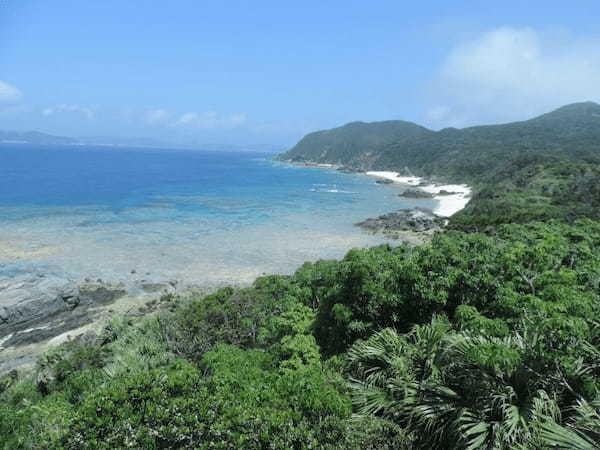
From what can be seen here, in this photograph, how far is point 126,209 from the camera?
171 ft

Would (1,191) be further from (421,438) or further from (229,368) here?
(421,438)

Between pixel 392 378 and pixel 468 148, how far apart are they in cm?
13112

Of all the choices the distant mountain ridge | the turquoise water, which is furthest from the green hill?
the turquoise water

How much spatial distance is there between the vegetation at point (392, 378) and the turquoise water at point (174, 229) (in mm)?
18492

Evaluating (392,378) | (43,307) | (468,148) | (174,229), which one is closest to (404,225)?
(174,229)

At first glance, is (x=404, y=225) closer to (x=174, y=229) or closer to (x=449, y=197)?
(x=174, y=229)

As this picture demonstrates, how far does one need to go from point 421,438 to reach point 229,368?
164 inches

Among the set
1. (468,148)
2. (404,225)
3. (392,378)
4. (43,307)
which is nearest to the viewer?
(392,378)

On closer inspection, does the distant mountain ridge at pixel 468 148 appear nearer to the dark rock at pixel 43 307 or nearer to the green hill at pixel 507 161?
the green hill at pixel 507 161

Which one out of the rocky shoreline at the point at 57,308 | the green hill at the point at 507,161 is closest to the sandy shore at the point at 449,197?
the green hill at the point at 507,161

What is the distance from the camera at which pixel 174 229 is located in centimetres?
4153

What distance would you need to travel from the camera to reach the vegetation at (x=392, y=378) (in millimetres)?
5555

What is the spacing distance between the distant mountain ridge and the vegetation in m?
82.6

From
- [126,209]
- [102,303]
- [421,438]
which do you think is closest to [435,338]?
[421,438]
